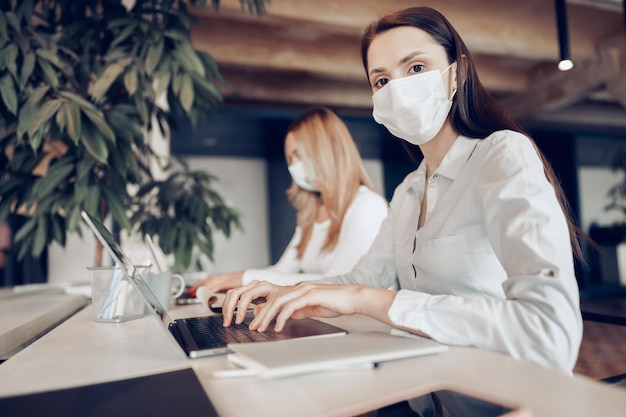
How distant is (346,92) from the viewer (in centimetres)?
647

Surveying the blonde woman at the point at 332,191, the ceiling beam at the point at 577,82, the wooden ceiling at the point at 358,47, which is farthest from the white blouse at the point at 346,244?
the ceiling beam at the point at 577,82

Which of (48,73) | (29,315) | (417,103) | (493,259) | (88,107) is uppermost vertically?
(48,73)

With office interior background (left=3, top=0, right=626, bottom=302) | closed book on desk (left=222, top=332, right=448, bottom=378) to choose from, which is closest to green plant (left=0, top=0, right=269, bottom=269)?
closed book on desk (left=222, top=332, right=448, bottom=378)

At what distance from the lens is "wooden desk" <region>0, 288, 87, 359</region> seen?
3.02 feet

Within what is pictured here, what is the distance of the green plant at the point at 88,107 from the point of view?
1476mm

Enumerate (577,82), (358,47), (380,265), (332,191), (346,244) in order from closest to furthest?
(380,265) < (346,244) < (332,191) < (358,47) < (577,82)

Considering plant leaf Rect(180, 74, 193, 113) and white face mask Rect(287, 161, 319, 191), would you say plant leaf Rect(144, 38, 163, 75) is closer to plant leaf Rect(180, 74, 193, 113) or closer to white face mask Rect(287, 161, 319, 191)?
plant leaf Rect(180, 74, 193, 113)

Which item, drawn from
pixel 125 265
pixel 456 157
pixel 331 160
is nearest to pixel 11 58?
pixel 125 265

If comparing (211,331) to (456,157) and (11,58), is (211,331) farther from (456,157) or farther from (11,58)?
(11,58)

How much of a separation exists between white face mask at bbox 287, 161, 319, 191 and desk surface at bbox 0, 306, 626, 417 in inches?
51.5

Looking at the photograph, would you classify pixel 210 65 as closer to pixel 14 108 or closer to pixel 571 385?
pixel 14 108

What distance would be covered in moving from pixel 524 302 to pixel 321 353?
318mm

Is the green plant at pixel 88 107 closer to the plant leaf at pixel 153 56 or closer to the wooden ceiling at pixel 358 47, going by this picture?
the plant leaf at pixel 153 56

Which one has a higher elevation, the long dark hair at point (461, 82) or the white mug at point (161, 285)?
the long dark hair at point (461, 82)
